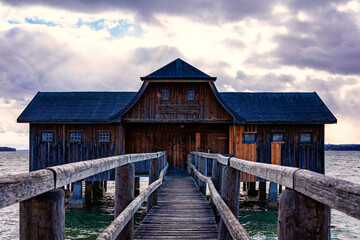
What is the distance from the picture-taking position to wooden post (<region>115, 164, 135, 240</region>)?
4.20 meters

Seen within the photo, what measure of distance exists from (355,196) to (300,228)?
0.65 meters

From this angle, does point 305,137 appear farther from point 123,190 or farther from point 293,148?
point 123,190

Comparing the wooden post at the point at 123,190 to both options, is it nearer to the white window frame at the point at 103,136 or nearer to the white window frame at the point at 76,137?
the white window frame at the point at 103,136

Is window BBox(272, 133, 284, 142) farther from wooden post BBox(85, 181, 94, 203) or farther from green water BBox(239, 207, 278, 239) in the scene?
wooden post BBox(85, 181, 94, 203)

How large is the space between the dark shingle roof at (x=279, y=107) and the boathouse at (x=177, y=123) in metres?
0.06

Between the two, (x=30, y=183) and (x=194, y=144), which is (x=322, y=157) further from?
(x=30, y=183)

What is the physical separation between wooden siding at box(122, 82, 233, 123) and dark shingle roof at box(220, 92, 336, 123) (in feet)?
6.39

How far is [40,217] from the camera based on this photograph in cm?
191

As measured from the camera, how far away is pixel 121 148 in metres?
18.3

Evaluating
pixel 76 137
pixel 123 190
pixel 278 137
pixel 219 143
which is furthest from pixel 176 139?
pixel 123 190

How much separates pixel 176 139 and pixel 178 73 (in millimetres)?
4156

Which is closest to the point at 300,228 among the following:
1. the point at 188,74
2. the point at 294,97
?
the point at 188,74

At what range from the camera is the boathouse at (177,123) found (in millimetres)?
17984

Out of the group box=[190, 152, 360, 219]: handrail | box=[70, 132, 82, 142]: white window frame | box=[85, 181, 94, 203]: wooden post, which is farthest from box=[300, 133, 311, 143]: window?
box=[190, 152, 360, 219]: handrail
